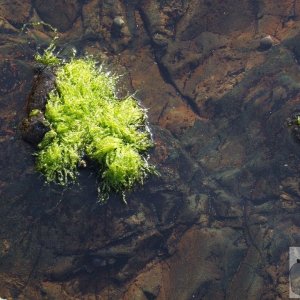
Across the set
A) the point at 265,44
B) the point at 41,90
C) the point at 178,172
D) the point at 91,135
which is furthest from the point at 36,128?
the point at 265,44

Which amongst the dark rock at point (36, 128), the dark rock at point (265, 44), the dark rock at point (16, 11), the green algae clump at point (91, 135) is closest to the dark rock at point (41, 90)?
the green algae clump at point (91, 135)

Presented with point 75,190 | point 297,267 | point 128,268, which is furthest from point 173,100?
point 297,267

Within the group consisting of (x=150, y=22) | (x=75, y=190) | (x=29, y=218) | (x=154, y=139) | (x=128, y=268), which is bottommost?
(x=128, y=268)

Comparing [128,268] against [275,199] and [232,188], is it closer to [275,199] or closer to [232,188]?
[232,188]

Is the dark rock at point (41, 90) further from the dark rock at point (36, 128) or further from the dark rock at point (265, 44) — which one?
the dark rock at point (265, 44)

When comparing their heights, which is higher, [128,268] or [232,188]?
[232,188]

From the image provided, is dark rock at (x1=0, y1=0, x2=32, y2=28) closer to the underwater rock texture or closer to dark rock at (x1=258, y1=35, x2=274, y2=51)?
the underwater rock texture
